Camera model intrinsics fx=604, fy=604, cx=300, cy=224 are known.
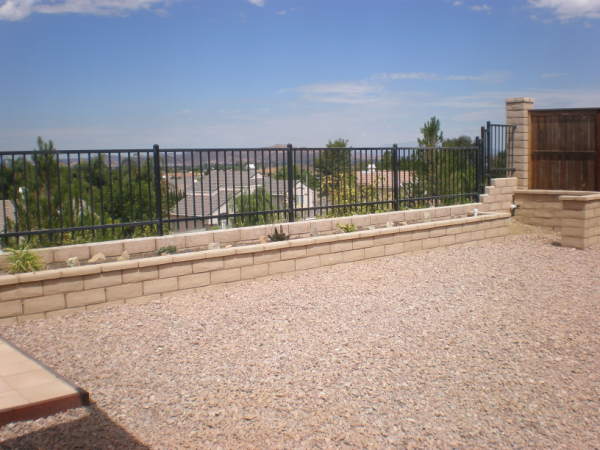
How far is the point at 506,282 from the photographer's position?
27.4ft

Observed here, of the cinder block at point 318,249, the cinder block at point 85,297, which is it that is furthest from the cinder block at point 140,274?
the cinder block at point 318,249

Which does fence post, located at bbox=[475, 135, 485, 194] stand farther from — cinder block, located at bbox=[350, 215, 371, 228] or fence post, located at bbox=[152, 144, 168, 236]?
fence post, located at bbox=[152, 144, 168, 236]

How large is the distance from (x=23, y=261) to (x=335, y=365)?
13.3 feet

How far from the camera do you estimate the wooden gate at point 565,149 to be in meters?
13.7

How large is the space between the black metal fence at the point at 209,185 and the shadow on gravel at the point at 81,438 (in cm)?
402

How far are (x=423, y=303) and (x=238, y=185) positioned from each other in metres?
4.05

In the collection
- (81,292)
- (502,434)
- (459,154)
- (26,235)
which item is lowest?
(502,434)

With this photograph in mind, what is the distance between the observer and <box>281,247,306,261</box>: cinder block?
8711 mm

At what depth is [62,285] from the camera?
688 centimetres

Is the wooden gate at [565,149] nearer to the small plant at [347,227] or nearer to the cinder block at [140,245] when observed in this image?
the small plant at [347,227]

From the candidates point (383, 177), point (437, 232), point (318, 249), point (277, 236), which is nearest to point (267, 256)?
point (277, 236)

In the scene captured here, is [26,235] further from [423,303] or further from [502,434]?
[502,434]

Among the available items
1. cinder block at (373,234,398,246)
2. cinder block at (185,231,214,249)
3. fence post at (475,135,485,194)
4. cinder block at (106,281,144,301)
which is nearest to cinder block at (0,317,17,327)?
cinder block at (106,281,144,301)

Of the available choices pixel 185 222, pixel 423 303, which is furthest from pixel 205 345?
pixel 185 222
